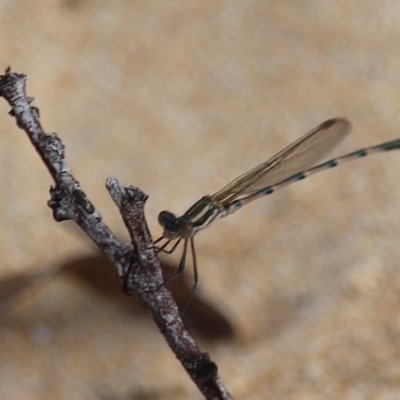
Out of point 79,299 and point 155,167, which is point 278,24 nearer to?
point 155,167

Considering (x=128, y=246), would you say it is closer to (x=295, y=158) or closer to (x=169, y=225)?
(x=169, y=225)

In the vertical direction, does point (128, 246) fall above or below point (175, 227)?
below

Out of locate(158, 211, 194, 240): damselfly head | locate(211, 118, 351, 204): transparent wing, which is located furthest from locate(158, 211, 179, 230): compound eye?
locate(211, 118, 351, 204): transparent wing

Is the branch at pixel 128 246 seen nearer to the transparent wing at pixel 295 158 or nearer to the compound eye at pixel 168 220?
the compound eye at pixel 168 220

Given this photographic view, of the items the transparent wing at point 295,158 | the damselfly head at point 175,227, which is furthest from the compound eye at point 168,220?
the transparent wing at point 295,158

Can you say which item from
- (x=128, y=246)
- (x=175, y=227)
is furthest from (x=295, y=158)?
(x=128, y=246)

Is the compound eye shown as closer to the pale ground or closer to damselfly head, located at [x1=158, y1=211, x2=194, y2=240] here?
damselfly head, located at [x1=158, y1=211, x2=194, y2=240]

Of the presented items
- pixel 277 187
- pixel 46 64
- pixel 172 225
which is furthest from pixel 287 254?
pixel 46 64
